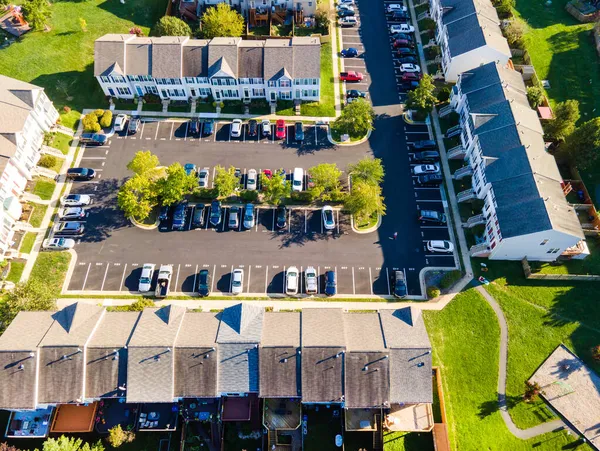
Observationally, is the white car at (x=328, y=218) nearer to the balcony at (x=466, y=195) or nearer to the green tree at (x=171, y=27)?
the balcony at (x=466, y=195)

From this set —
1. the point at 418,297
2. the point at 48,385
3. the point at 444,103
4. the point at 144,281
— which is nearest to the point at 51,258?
the point at 144,281

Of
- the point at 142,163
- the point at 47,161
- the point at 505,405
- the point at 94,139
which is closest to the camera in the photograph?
the point at 505,405

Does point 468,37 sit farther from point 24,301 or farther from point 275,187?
point 24,301

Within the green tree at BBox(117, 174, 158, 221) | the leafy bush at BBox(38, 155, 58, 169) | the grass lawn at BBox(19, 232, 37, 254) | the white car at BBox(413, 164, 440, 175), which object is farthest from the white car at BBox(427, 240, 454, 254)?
the leafy bush at BBox(38, 155, 58, 169)

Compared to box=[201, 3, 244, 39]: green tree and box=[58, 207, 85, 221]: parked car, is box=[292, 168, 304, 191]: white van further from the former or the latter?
box=[58, 207, 85, 221]: parked car

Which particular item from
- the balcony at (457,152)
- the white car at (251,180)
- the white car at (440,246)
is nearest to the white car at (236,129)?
the white car at (251,180)

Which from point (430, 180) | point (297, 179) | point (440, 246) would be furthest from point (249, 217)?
point (430, 180)

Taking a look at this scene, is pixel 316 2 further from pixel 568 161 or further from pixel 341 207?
pixel 568 161
